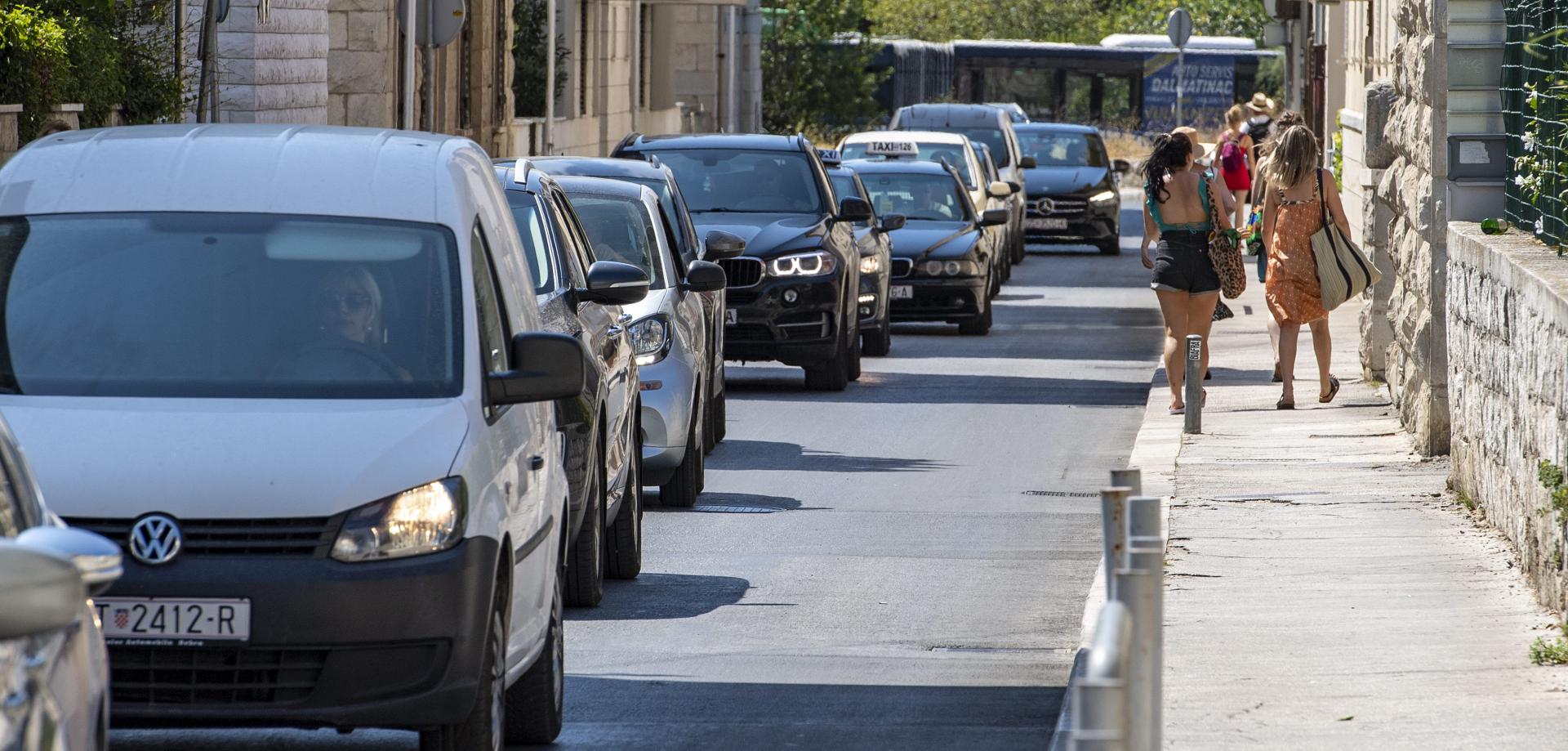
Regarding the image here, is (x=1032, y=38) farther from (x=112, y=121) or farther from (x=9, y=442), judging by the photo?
(x=9, y=442)

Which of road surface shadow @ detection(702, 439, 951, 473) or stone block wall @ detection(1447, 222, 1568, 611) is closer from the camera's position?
stone block wall @ detection(1447, 222, 1568, 611)

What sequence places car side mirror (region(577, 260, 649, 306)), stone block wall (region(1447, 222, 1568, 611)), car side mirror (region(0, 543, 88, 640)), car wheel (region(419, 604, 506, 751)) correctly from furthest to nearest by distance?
car side mirror (region(577, 260, 649, 306)) < stone block wall (region(1447, 222, 1568, 611)) < car wheel (region(419, 604, 506, 751)) < car side mirror (region(0, 543, 88, 640))

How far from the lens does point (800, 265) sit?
747 inches

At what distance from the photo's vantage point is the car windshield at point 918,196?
26328mm

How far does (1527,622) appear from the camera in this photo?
8.74 meters

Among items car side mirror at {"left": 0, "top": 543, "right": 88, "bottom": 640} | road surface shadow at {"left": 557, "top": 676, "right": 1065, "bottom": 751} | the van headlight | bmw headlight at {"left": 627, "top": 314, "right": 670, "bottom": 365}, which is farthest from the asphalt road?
car side mirror at {"left": 0, "top": 543, "right": 88, "bottom": 640}

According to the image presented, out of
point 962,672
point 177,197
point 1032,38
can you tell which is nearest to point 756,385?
point 962,672

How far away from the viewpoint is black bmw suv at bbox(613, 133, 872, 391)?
1902cm

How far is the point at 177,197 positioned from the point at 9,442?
2.54 m

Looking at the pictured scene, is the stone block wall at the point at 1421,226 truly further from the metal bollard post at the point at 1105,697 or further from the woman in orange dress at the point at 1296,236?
the metal bollard post at the point at 1105,697

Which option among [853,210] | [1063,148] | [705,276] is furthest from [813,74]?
[705,276]

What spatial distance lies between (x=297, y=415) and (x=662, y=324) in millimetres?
6634

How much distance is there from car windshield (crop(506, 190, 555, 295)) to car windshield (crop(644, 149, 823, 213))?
27.2ft

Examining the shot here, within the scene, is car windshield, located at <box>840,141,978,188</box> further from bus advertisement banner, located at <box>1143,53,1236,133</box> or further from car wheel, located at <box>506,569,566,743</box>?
bus advertisement banner, located at <box>1143,53,1236,133</box>
